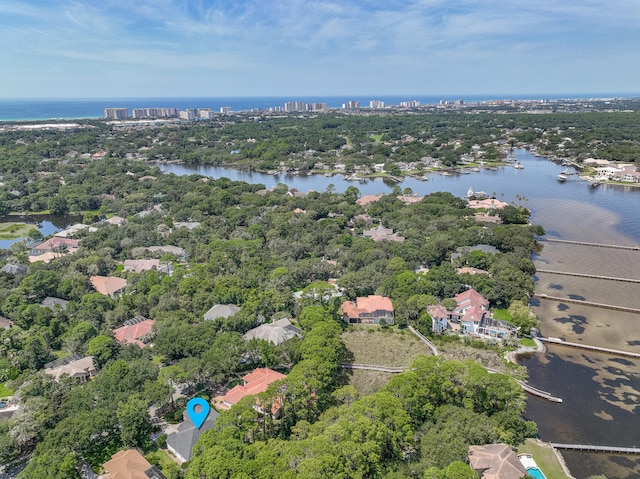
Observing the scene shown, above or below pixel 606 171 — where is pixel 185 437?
below

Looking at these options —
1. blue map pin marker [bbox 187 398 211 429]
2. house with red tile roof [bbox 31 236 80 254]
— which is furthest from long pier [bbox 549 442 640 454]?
house with red tile roof [bbox 31 236 80 254]

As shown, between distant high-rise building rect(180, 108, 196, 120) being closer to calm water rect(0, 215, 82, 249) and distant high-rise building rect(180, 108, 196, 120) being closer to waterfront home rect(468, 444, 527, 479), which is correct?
calm water rect(0, 215, 82, 249)

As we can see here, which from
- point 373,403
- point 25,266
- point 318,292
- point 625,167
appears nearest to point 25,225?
point 25,266

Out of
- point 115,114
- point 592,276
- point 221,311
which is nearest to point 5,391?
point 221,311

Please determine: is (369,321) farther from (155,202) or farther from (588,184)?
(588,184)

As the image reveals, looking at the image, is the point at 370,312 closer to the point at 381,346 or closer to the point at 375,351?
the point at 381,346

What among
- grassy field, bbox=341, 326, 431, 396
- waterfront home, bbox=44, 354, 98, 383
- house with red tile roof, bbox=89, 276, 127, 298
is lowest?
grassy field, bbox=341, 326, 431, 396
